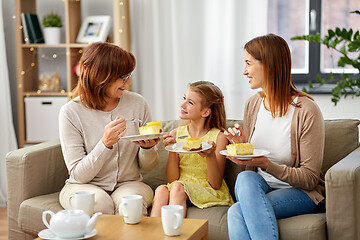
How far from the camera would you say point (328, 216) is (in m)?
2.08

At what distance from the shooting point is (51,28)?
3881mm

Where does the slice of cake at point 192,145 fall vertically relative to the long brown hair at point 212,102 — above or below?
below

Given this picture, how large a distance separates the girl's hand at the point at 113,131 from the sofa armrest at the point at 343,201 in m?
0.85

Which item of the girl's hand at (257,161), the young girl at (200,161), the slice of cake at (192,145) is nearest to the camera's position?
the girl's hand at (257,161)

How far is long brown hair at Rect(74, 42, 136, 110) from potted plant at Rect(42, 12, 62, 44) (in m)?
1.52

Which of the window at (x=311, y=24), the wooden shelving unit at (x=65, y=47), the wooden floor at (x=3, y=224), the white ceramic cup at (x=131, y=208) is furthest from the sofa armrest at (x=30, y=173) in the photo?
the window at (x=311, y=24)

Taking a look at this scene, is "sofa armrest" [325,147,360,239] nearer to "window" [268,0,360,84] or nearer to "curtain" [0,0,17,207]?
"window" [268,0,360,84]

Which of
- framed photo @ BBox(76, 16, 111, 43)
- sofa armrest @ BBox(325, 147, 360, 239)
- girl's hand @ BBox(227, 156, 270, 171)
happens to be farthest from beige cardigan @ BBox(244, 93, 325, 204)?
framed photo @ BBox(76, 16, 111, 43)

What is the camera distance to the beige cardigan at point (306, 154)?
2.18 m

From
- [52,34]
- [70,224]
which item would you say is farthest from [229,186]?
[52,34]

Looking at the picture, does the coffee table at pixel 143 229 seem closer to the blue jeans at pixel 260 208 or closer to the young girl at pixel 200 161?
the blue jeans at pixel 260 208

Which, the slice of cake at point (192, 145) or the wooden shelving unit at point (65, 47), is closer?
the slice of cake at point (192, 145)

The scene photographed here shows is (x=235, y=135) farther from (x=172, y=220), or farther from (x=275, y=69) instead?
(x=172, y=220)

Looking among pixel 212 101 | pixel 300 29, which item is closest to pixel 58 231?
pixel 212 101
